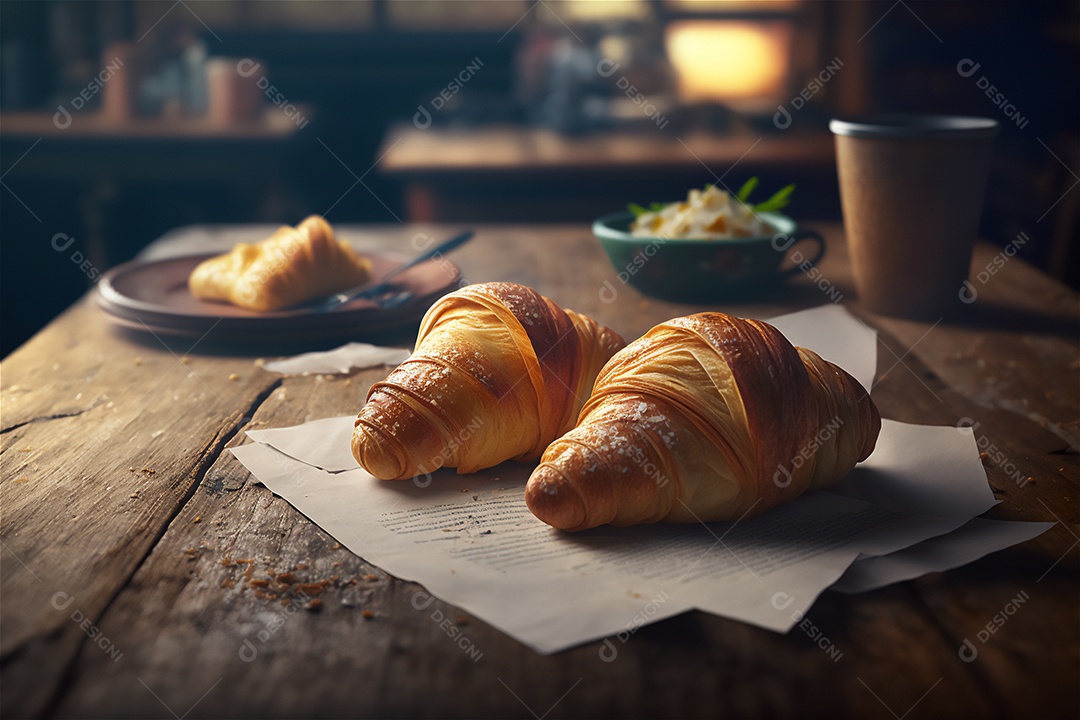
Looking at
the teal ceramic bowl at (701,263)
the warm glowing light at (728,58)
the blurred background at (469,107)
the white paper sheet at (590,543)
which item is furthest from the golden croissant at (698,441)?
the warm glowing light at (728,58)

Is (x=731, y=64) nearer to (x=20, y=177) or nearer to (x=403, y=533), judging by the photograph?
(x=20, y=177)

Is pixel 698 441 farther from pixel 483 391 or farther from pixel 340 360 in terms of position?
pixel 340 360

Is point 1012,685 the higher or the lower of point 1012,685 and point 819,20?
the higher

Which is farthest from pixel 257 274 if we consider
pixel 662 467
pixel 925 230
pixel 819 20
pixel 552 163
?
pixel 819 20

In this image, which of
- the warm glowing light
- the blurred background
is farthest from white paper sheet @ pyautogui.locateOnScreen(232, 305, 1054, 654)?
the warm glowing light

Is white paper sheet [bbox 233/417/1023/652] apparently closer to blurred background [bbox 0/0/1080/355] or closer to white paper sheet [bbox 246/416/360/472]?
white paper sheet [bbox 246/416/360/472]

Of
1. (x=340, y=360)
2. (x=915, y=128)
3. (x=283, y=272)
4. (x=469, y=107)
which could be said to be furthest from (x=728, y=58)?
(x=340, y=360)
